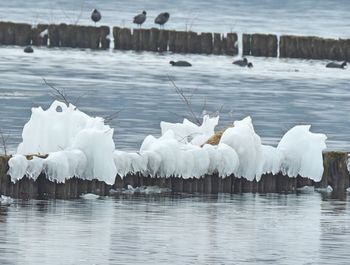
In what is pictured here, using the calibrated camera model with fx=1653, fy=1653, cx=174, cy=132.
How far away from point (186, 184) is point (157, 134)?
1209 cm

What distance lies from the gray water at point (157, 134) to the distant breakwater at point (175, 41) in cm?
151

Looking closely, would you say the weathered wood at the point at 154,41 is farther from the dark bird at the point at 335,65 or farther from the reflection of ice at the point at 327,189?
the reflection of ice at the point at 327,189

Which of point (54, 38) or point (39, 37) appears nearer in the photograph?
point (39, 37)

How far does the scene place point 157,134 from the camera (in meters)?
39.6

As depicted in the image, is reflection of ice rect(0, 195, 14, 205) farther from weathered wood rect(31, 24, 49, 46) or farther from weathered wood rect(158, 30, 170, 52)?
weathered wood rect(31, 24, 49, 46)

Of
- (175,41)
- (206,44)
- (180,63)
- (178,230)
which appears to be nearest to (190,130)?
(178,230)

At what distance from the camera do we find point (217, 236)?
74.2ft

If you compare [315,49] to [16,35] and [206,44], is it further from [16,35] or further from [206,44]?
[16,35]

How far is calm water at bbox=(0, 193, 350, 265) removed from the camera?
2067 cm

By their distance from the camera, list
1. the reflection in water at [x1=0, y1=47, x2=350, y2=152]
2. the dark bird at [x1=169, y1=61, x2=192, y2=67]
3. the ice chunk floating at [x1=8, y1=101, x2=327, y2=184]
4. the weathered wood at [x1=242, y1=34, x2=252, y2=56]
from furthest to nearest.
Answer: the weathered wood at [x1=242, y1=34, x2=252, y2=56]
the dark bird at [x1=169, y1=61, x2=192, y2=67]
the reflection in water at [x1=0, y1=47, x2=350, y2=152]
the ice chunk floating at [x1=8, y1=101, x2=327, y2=184]

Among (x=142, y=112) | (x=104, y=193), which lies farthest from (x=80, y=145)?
(x=142, y=112)

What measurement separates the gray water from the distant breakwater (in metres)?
1.51

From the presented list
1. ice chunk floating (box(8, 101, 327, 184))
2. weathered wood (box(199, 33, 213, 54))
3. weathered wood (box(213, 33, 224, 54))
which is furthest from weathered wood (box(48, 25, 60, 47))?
ice chunk floating (box(8, 101, 327, 184))

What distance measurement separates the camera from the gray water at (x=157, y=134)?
21219 millimetres
